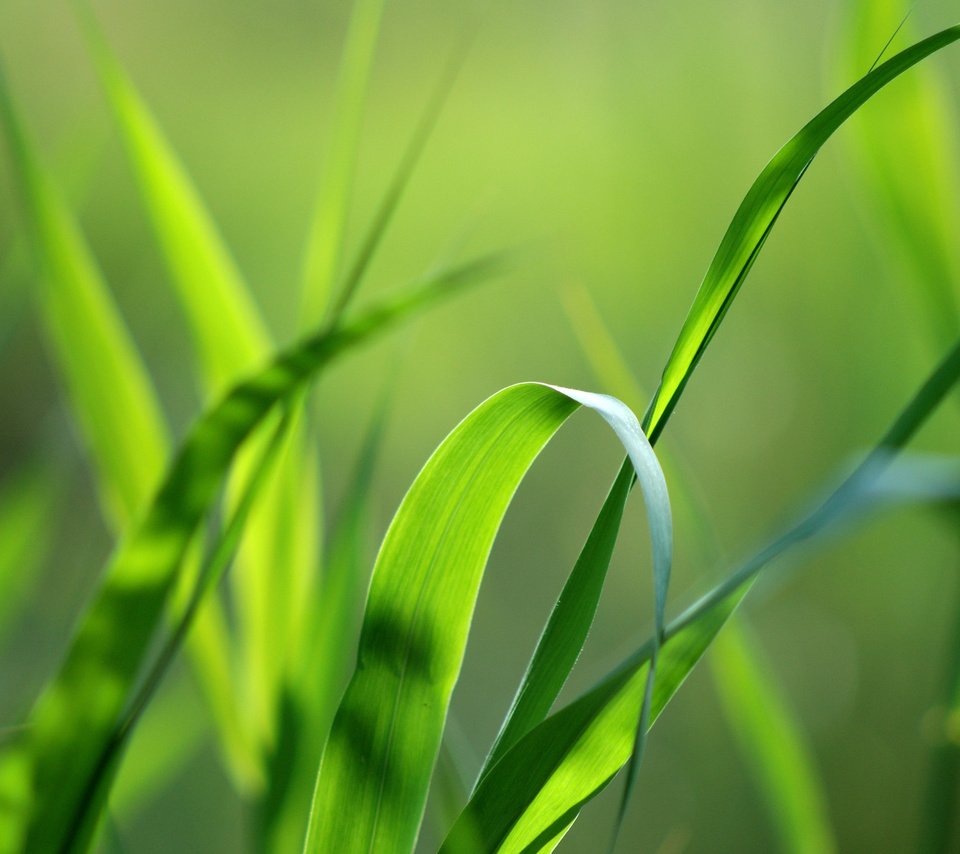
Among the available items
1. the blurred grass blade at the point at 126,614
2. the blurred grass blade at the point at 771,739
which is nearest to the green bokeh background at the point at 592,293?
the blurred grass blade at the point at 771,739

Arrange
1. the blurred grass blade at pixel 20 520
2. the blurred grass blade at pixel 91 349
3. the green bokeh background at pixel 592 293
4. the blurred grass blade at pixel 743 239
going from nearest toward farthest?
the blurred grass blade at pixel 743 239 → the blurred grass blade at pixel 91 349 → the blurred grass blade at pixel 20 520 → the green bokeh background at pixel 592 293

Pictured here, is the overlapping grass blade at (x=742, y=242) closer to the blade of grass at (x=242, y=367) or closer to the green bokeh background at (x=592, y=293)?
the blade of grass at (x=242, y=367)

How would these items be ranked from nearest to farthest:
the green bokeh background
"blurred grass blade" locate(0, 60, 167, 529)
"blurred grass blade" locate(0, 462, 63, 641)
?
1. "blurred grass blade" locate(0, 60, 167, 529)
2. "blurred grass blade" locate(0, 462, 63, 641)
3. the green bokeh background

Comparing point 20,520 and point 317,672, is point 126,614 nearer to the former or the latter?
point 317,672

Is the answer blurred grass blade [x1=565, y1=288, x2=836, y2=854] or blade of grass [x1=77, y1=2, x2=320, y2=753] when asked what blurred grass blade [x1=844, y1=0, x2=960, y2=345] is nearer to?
Answer: blurred grass blade [x1=565, y1=288, x2=836, y2=854]

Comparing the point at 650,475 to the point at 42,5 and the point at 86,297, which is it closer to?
the point at 86,297

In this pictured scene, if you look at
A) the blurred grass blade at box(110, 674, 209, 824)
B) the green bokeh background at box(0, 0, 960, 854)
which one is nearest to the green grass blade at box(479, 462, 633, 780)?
the blurred grass blade at box(110, 674, 209, 824)

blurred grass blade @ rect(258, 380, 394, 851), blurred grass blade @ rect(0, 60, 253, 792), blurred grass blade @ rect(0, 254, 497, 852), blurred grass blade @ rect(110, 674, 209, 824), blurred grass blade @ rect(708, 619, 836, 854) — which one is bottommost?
blurred grass blade @ rect(708, 619, 836, 854)
